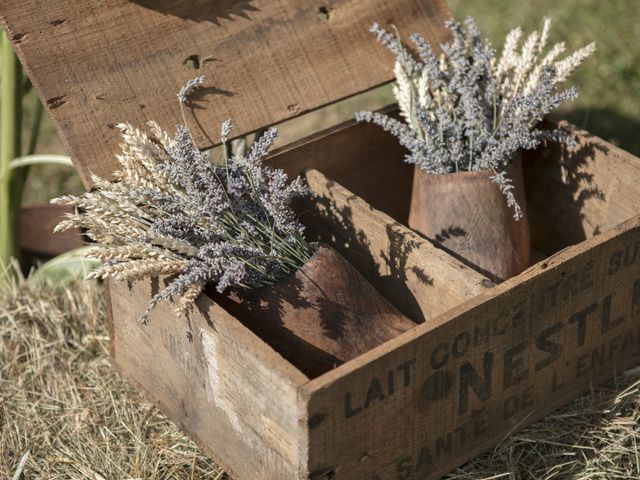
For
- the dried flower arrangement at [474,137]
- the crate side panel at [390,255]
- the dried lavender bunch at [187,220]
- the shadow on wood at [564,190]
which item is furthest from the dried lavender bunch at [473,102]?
the dried lavender bunch at [187,220]

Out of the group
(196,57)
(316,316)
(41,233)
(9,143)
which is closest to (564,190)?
(316,316)

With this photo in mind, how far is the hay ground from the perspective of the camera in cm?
255

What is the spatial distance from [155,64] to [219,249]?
72cm

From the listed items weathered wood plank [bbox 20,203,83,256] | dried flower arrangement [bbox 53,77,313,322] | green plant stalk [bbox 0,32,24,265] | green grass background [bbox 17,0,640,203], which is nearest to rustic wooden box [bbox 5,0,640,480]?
dried flower arrangement [bbox 53,77,313,322]

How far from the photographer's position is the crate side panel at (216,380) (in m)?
2.16

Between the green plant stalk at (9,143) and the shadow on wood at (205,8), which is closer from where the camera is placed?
the shadow on wood at (205,8)

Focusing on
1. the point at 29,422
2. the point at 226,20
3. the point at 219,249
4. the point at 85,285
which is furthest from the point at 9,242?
the point at 219,249

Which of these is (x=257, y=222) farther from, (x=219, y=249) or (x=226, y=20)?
(x=226, y=20)

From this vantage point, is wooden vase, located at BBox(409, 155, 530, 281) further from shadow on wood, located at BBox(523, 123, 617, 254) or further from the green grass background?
the green grass background

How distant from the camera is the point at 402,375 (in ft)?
7.23

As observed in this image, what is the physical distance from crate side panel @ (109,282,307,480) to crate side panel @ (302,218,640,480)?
10 cm

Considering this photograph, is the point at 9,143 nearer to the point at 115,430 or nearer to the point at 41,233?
the point at 41,233

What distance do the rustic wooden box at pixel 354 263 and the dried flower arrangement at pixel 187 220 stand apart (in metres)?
0.11

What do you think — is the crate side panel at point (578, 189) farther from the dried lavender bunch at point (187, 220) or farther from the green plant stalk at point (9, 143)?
the green plant stalk at point (9, 143)
